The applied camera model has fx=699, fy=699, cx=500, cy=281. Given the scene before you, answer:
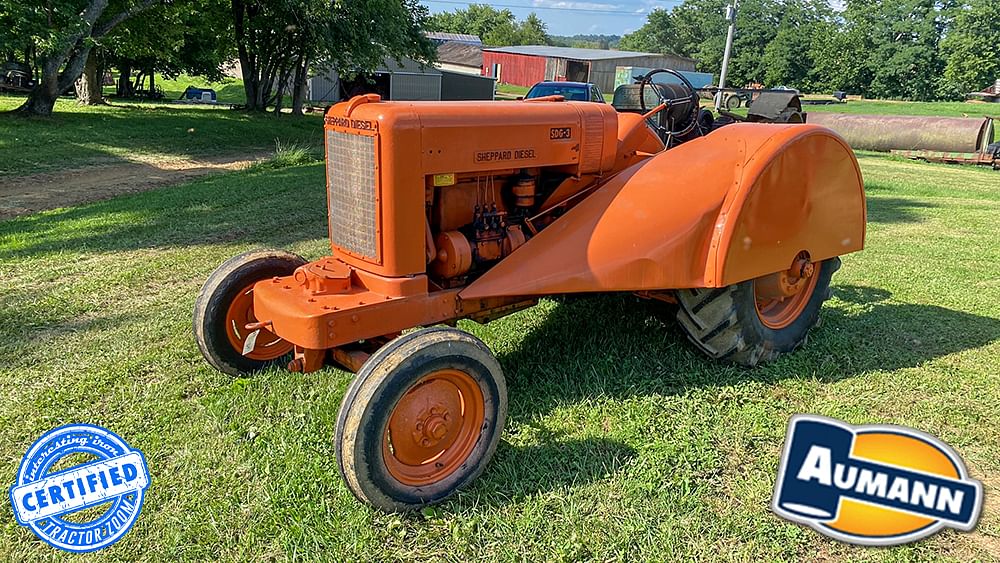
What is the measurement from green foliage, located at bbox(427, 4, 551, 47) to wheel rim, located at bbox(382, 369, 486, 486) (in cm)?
8895

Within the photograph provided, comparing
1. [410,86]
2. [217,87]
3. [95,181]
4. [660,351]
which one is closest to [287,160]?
[95,181]

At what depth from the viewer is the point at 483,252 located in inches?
136

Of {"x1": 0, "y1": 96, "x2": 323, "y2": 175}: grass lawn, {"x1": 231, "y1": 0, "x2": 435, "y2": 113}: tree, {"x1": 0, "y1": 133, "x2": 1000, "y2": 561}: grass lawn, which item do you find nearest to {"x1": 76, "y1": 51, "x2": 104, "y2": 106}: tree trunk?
{"x1": 0, "y1": 96, "x2": 323, "y2": 175}: grass lawn

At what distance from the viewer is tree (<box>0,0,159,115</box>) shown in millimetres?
11906

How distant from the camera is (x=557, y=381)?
12.5 ft

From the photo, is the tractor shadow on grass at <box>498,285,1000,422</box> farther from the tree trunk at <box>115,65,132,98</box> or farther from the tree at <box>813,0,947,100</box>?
the tree at <box>813,0,947,100</box>

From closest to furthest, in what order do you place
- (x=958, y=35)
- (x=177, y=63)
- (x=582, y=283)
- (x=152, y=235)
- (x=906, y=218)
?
(x=582, y=283), (x=152, y=235), (x=906, y=218), (x=177, y=63), (x=958, y=35)

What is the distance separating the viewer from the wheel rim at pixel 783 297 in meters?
4.10

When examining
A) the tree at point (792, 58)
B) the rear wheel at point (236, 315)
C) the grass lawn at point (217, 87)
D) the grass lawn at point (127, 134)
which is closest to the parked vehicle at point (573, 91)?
the grass lawn at point (127, 134)

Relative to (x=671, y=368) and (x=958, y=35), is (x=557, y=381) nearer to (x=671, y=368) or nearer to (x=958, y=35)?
(x=671, y=368)

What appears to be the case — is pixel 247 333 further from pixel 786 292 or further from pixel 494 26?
pixel 494 26

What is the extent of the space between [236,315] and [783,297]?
3.18 metres

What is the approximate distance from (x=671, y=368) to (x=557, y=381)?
2.28 ft

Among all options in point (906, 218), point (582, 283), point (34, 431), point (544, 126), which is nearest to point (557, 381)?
point (582, 283)
